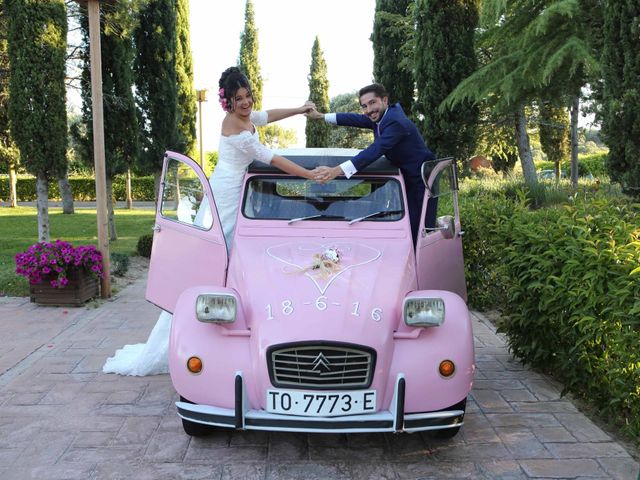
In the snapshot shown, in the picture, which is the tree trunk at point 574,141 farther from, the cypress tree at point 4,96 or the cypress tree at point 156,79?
the cypress tree at point 4,96

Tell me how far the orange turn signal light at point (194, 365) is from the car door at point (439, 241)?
168 cm

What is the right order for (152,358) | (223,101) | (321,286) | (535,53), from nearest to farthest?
(321,286) → (223,101) → (152,358) → (535,53)

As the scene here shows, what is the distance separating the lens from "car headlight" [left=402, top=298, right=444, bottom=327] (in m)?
3.27

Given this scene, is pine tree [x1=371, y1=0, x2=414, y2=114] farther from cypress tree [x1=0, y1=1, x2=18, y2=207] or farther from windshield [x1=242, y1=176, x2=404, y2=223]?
windshield [x1=242, y1=176, x2=404, y2=223]

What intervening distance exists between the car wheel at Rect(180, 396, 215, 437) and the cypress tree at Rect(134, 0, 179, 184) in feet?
42.6

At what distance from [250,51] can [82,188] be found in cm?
1440

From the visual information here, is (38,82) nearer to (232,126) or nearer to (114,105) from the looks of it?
(114,105)

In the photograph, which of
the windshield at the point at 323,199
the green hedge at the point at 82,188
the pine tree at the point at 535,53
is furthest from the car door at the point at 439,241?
the green hedge at the point at 82,188

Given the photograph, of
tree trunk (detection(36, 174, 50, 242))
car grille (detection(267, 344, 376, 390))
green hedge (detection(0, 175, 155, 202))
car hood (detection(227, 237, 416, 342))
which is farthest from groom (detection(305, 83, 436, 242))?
green hedge (detection(0, 175, 155, 202))

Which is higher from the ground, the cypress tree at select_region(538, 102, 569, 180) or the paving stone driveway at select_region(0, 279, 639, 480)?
the cypress tree at select_region(538, 102, 569, 180)

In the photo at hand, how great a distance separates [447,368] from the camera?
127 inches

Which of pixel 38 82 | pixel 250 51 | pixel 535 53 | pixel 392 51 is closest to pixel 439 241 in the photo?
pixel 38 82

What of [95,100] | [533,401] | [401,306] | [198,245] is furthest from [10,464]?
[95,100]

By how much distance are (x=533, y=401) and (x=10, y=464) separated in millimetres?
3692
